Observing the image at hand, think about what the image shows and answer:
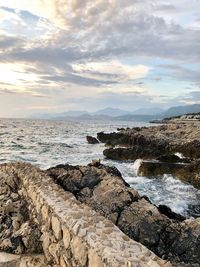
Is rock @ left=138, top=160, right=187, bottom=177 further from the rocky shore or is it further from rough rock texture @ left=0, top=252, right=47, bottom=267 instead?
rough rock texture @ left=0, top=252, right=47, bottom=267

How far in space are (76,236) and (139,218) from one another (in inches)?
125

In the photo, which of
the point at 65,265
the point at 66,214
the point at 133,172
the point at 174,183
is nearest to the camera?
the point at 65,265

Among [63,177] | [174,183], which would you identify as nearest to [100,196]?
[63,177]

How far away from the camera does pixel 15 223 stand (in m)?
10.0

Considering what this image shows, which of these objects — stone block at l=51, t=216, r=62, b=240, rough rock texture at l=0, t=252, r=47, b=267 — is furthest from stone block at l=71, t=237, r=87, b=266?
rough rock texture at l=0, t=252, r=47, b=267

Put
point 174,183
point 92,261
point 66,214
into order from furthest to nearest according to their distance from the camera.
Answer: point 174,183 → point 66,214 → point 92,261

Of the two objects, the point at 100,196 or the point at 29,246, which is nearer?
the point at 29,246

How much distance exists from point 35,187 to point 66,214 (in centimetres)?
254

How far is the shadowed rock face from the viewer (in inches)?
357

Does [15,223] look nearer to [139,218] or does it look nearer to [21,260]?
[21,260]

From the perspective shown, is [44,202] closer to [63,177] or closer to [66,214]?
[66,214]

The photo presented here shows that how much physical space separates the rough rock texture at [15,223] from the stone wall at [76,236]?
272 millimetres

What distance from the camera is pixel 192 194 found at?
19.4m

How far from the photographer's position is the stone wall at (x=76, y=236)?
235 inches
